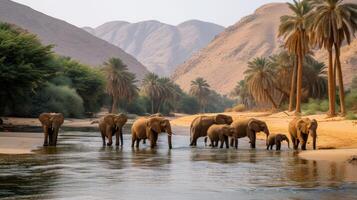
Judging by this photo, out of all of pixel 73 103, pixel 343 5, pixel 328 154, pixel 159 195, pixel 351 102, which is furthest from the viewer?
pixel 73 103

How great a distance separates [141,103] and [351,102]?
228 ft

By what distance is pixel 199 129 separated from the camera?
109 feet

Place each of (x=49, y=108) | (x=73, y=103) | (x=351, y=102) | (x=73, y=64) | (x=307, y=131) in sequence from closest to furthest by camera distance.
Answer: (x=307, y=131), (x=351, y=102), (x=49, y=108), (x=73, y=103), (x=73, y=64)

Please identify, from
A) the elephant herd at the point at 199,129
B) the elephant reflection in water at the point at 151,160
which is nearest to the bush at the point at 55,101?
the elephant herd at the point at 199,129

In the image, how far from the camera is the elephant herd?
28.0 meters

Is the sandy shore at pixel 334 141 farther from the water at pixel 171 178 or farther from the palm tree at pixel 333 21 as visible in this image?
the palm tree at pixel 333 21

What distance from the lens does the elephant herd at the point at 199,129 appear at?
2795 cm

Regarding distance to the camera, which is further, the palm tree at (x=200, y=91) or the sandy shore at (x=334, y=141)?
the palm tree at (x=200, y=91)

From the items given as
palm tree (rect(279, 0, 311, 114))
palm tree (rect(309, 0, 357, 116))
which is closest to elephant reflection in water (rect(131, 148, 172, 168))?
palm tree (rect(309, 0, 357, 116))

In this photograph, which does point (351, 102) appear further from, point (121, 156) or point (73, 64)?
point (73, 64)

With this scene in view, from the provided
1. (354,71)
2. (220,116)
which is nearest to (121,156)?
(220,116)

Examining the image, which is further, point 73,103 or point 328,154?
point 73,103

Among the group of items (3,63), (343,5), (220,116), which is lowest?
(220,116)

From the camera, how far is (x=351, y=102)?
2361 inches
